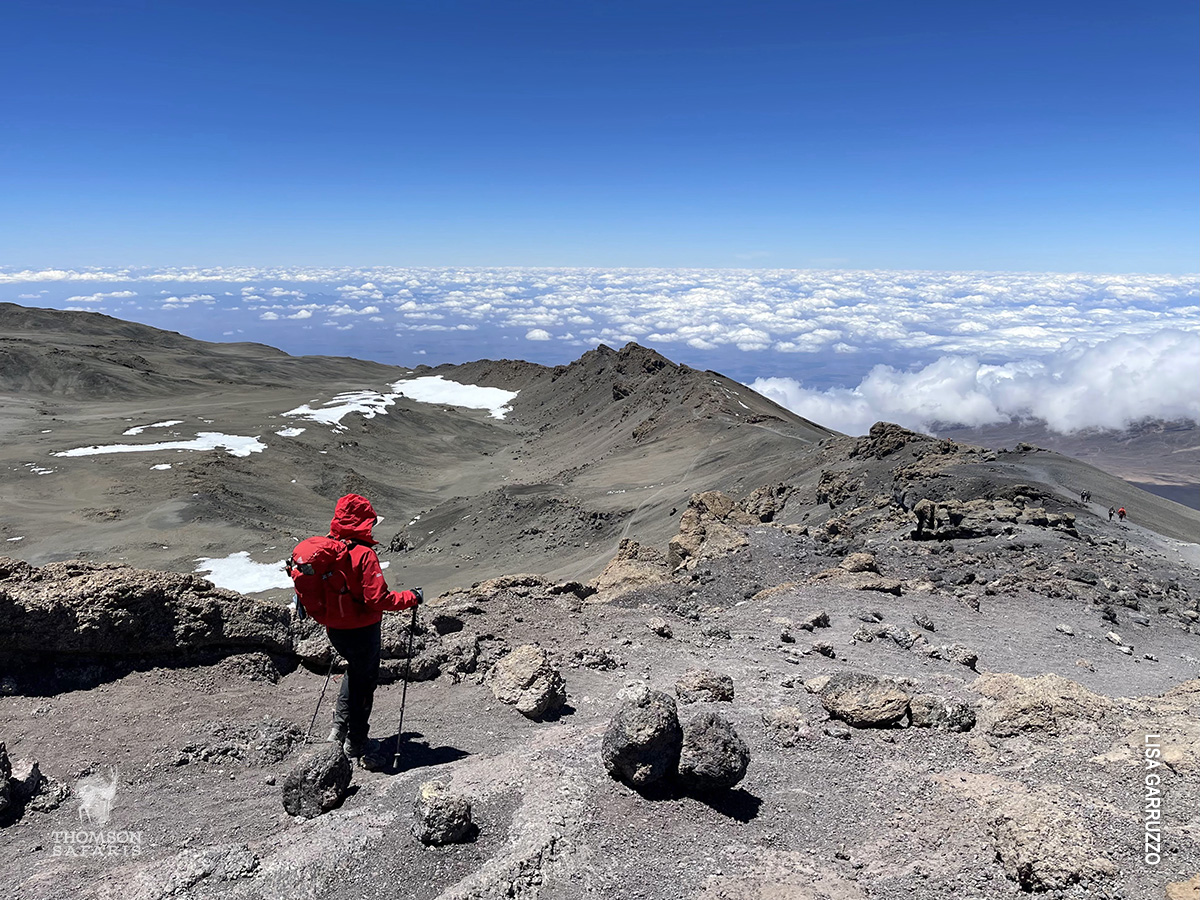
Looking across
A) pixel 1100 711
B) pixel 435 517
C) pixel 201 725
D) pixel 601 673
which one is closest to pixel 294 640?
pixel 201 725

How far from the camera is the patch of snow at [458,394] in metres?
84.0

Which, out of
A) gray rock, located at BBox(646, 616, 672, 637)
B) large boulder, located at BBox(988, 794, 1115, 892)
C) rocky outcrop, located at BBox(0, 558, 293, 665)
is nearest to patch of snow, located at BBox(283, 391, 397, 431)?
gray rock, located at BBox(646, 616, 672, 637)

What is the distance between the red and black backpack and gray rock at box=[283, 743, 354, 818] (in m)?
0.97

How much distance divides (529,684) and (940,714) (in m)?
3.63

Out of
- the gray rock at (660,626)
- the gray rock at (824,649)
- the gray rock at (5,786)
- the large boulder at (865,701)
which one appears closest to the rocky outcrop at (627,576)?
the gray rock at (660,626)

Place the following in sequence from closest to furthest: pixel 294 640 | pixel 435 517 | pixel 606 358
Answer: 1. pixel 294 640
2. pixel 435 517
3. pixel 606 358

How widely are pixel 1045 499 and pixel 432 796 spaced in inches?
779

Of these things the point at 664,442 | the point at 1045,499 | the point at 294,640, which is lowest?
the point at 664,442

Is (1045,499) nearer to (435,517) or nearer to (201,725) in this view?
(201,725)

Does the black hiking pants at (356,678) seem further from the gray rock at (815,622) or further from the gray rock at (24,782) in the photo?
the gray rock at (815,622)

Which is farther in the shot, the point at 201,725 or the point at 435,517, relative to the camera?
the point at 435,517

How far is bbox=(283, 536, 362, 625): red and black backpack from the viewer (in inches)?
188

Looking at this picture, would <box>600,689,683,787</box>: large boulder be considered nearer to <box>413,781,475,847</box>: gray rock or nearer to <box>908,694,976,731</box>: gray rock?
<box>413,781,475,847</box>: gray rock

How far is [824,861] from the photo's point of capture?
397 centimetres
